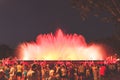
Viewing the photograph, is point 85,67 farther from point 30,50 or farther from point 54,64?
point 30,50

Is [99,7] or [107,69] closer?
[99,7]

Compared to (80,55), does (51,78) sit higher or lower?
lower

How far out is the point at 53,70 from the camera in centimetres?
3083

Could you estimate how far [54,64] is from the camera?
107ft

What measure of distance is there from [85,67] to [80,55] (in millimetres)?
25111

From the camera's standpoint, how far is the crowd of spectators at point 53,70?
100 feet

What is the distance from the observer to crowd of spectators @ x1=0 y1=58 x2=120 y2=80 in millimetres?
30594

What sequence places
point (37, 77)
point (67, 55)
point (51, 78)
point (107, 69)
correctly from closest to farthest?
point (51, 78) → point (37, 77) → point (107, 69) → point (67, 55)

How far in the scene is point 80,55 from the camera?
5750 centimetres

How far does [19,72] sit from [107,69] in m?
8.18

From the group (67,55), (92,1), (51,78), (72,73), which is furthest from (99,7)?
(67,55)

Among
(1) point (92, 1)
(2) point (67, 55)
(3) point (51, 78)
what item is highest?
(2) point (67, 55)

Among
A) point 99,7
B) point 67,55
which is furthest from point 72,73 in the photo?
point 67,55

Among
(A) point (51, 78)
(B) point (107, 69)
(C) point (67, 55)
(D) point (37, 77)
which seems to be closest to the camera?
(A) point (51, 78)
